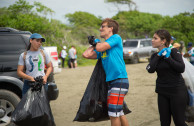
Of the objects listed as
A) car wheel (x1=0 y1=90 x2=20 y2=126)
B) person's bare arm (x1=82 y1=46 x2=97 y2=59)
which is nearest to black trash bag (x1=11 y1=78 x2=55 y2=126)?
car wheel (x1=0 y1=90 x2=20 y2=126)

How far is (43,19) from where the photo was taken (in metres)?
21.2

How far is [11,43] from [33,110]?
6.05 ft

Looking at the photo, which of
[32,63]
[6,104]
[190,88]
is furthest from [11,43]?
[190,88]

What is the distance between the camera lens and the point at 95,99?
3.42 meters

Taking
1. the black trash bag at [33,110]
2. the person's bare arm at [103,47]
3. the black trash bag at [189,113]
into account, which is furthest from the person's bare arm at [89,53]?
the black trash bag at [189,113]

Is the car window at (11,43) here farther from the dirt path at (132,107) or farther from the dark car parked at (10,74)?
the dirt path at (132,107)

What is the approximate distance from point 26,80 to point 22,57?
392 millimetres

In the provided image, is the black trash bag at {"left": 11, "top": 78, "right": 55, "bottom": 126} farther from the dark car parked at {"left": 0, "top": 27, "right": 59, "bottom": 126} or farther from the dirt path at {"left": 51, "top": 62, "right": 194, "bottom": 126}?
the dirt path at {"left": 51, "top": 62, "right": 194, "bottom": 126}

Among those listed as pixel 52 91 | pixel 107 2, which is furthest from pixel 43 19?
pixel 107 2

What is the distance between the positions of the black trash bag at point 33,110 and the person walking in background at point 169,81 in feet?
5.62

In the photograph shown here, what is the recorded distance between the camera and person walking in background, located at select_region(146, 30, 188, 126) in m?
3.27

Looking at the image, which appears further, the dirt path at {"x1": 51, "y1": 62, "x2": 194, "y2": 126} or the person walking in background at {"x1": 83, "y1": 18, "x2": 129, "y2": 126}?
the dirt path at {"x1": 51, "y1": 62, "x2": 194, "y2": 126}

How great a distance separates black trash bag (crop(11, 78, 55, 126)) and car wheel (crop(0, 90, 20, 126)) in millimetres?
877

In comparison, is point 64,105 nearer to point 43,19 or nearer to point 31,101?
point 31,101
